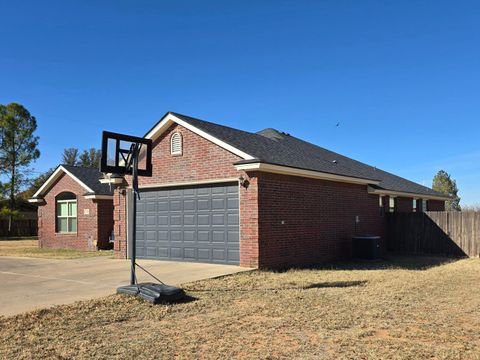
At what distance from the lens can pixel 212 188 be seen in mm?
14469

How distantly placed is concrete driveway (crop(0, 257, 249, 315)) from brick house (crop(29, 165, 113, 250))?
21.0ft

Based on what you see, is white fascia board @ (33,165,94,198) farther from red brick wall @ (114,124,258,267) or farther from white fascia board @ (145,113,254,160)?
white fascia board @ (145,113,254,160)

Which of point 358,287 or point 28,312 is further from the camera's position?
point 358,287

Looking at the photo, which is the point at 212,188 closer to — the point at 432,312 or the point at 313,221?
the point at 313,221

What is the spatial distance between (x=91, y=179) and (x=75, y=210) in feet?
6.10

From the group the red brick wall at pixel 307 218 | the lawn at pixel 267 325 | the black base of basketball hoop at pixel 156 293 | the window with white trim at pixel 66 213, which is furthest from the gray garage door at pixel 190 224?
the window with white trim at pixel 66 213

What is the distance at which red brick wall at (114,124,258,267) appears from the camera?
13.2 m

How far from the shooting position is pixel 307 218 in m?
15.2

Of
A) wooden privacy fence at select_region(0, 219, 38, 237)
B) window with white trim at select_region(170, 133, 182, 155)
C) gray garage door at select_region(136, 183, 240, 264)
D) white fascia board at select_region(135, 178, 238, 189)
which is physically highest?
window with white trim at select_region(170, 133, 182, 155)

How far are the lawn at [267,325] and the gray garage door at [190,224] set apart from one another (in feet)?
10.4

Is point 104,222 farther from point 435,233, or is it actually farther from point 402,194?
point 435,233

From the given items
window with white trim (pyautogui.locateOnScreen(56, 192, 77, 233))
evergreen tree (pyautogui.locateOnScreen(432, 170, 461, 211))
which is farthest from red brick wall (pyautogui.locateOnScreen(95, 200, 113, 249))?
evergreen tree (pyautogui.locateOnScreen(432, 170, 461, 211))

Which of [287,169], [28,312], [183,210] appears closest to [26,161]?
[183,210]

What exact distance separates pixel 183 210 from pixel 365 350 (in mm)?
10120
